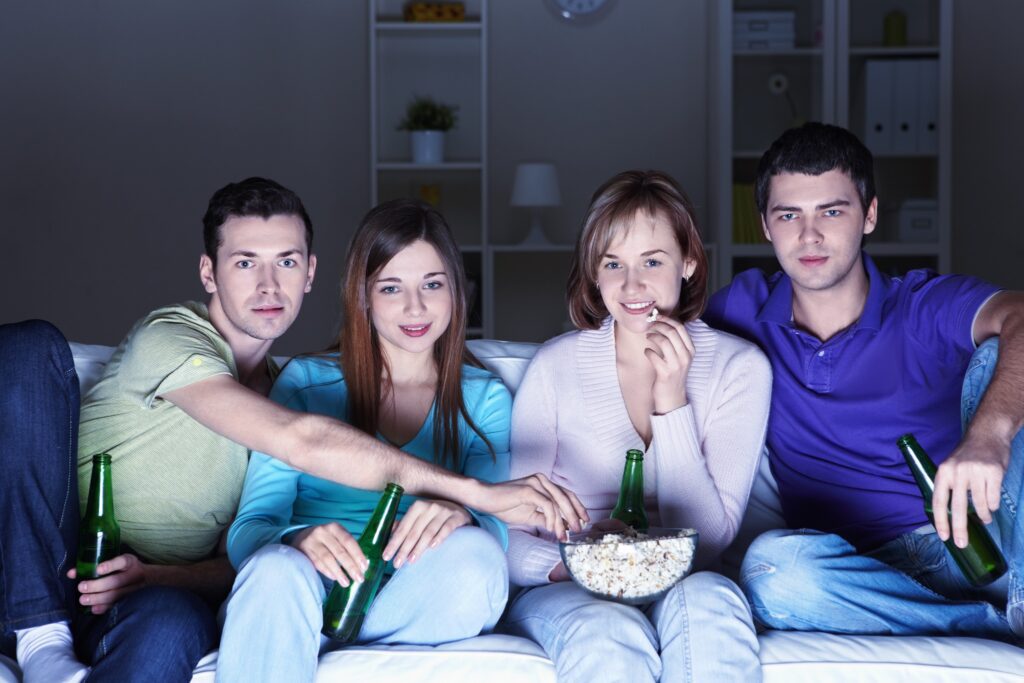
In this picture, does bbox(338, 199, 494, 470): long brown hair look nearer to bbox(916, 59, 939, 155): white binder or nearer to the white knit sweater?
the white knit sweater

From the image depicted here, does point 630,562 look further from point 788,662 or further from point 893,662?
point 893,662

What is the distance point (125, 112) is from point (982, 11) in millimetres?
3532

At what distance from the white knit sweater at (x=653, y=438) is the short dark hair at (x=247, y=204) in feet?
1.72

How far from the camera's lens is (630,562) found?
1580 mm

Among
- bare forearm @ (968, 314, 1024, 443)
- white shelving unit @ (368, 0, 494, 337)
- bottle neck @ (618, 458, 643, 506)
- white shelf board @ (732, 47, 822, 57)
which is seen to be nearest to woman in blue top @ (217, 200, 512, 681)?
bottle neck @ (618, 458, 643, 506)

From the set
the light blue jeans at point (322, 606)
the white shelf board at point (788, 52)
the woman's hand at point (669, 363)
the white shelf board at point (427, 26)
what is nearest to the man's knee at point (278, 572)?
the light blue jeans at point (322, 606)

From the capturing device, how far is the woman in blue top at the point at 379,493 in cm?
148

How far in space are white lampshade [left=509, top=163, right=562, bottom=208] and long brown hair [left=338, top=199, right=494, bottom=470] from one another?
2.47 metres

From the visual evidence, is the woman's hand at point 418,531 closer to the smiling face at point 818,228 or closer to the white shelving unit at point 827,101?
the smiling face at point 818,228

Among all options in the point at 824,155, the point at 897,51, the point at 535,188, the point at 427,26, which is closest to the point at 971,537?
the point at 824,155

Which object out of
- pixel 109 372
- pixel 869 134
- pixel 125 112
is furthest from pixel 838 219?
pixel 125 112

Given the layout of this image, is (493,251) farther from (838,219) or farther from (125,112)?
(838,219)

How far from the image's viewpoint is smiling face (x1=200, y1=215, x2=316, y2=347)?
6.22 ft

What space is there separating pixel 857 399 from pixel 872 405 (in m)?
0.03
